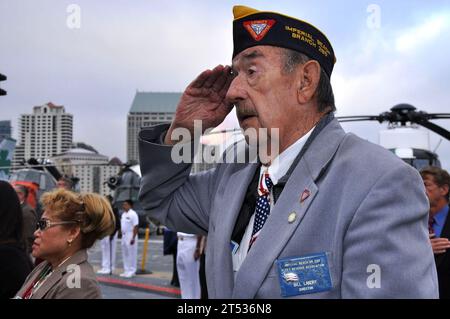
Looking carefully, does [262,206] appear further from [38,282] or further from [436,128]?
[436,128]

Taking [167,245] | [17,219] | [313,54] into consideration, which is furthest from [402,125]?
[313,54]

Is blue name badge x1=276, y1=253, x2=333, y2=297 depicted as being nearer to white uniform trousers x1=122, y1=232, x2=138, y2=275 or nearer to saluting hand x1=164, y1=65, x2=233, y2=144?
saluting hand x1=164, y1=65, x2=233, y2=144

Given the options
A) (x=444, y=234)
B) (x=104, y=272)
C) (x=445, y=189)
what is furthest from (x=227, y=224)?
(x=104, y=272)

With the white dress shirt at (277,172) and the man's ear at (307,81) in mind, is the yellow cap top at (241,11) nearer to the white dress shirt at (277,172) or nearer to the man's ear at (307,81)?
the man's ear at (307,81)

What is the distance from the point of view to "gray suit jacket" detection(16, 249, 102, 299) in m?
2.63

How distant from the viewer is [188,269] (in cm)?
855

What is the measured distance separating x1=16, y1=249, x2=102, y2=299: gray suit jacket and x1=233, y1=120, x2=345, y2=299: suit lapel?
1.47m

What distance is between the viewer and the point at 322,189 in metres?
1.40

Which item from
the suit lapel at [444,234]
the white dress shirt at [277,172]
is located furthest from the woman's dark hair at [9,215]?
the suit lapel at [444,234]

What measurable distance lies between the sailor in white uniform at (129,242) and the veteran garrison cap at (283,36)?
10886 mm

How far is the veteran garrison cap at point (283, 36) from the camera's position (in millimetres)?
1582

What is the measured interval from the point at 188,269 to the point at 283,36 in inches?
290
